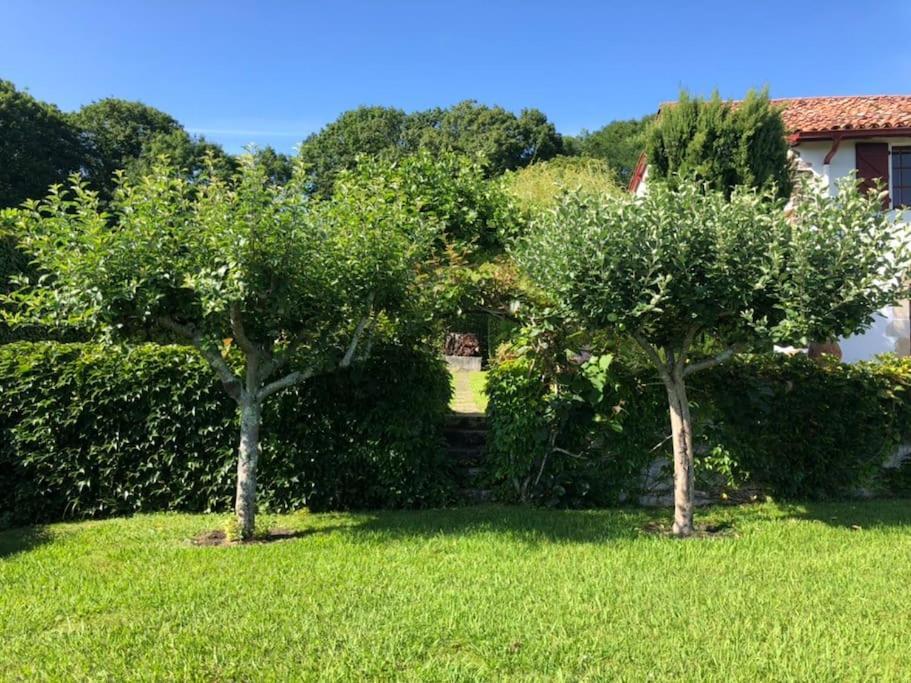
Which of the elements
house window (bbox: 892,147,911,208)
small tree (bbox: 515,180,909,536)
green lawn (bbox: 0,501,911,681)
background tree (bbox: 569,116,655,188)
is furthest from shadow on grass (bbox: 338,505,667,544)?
background tree (bbox: 569,116,655,188)

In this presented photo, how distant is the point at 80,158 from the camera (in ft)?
103

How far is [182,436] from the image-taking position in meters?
6.45

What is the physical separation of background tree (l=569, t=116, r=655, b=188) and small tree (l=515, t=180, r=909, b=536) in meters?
35.1

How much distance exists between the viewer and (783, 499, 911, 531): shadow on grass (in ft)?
19.2

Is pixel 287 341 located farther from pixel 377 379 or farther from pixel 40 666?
pixel 40 666

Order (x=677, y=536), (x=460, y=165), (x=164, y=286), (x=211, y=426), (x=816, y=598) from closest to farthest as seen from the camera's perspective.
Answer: (x=816, y=598)
(x=164, y=286)
(x=677, y=536)
(x=211, y=426)
(x=460, y=165)

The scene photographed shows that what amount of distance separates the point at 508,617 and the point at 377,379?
3.32 meters

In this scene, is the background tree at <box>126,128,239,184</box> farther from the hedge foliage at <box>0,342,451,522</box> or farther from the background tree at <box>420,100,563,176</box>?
the hedge foliage at <box>0,342,451,522</box>

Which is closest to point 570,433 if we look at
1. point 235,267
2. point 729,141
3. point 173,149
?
point 235,267

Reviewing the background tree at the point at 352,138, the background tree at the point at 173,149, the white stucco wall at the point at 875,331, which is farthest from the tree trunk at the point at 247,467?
the background tree at the point at 352,138

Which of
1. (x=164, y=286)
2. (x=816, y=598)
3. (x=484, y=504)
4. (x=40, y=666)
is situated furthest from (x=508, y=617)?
(x=164, y=286)

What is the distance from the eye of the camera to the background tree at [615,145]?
1571 inches

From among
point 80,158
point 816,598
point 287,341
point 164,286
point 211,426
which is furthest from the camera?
point 80,158

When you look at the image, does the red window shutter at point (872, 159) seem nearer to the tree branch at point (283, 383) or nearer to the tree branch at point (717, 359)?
the tree branch at point (717, 359)
